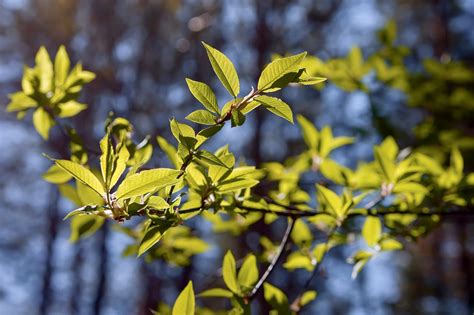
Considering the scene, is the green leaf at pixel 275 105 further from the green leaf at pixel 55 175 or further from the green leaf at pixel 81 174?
the green leaf at pixel 55 175

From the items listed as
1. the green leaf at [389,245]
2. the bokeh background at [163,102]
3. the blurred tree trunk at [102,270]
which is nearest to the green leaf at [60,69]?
the green leaf at [389,245]

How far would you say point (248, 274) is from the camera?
0.89m

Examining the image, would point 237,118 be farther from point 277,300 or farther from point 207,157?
point 277,300

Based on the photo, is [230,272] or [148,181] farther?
[230,272]

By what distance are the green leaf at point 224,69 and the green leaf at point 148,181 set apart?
0.13m

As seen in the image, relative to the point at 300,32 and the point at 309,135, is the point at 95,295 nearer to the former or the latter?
the point at 300,32

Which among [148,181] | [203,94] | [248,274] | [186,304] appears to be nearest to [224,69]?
[203,94]

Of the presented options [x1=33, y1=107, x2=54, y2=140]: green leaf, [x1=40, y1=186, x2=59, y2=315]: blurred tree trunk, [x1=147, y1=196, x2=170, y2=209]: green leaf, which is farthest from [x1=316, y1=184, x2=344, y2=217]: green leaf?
[x1=40, y1=186, x2=59, y2=315]: blurred tree trunk

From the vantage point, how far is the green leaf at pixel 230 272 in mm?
836

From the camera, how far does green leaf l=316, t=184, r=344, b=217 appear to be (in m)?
0.86

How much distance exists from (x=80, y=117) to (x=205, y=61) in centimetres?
217

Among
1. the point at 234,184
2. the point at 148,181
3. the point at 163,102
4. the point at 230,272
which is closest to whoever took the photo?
the point at 148,181

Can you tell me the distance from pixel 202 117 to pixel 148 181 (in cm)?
10

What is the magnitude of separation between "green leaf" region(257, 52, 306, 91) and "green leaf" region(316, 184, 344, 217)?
0.30m
